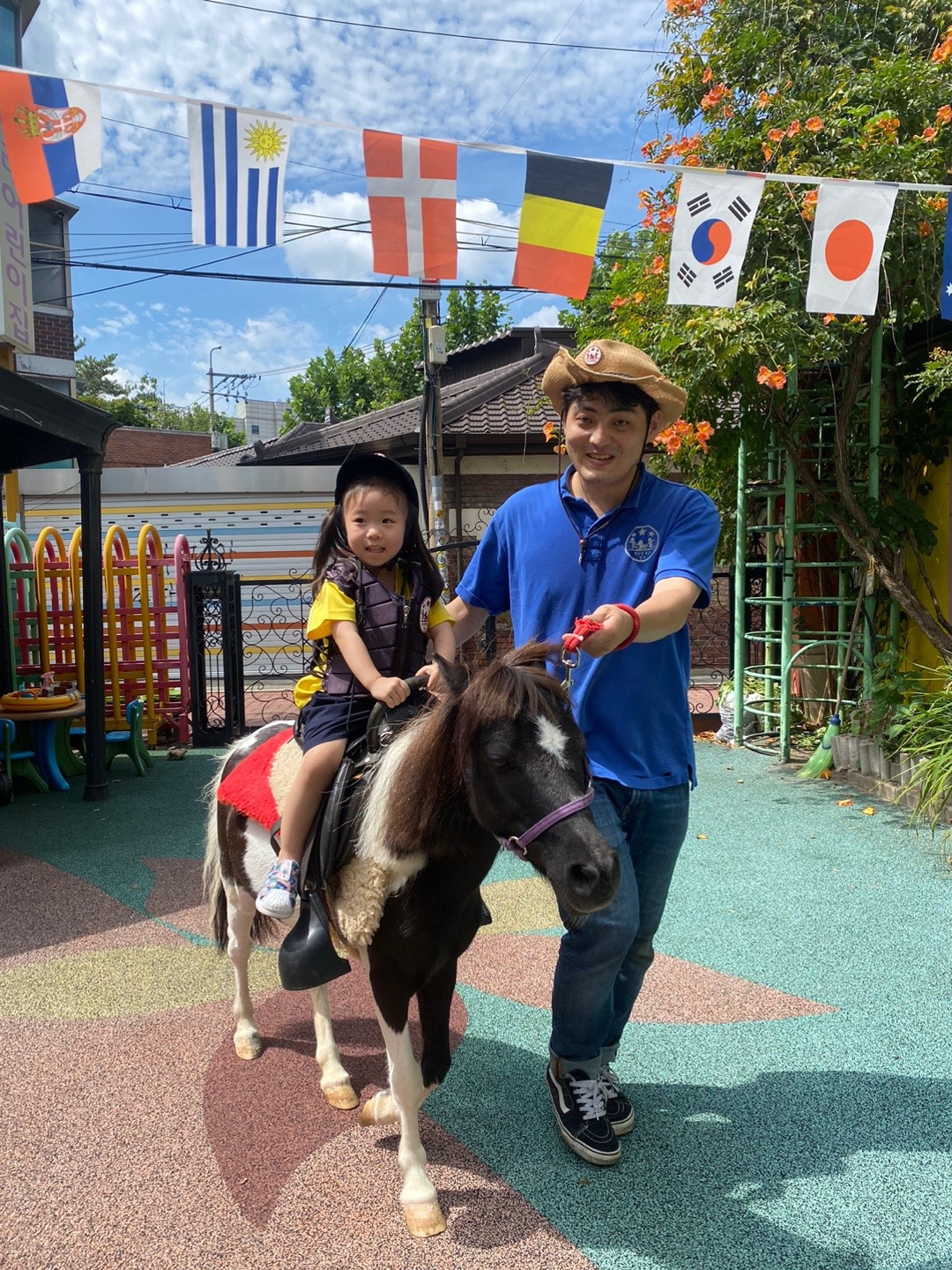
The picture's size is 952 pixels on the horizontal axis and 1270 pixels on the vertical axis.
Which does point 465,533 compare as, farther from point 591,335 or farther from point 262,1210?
point 262,1210

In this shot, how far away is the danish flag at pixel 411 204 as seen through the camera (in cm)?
446

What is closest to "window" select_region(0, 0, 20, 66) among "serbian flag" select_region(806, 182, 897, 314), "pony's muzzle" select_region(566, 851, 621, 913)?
"serbian flag" select_region(806, 182, 897, 314)

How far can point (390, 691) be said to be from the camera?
87.5 inches

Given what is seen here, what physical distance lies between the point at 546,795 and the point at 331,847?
78cm

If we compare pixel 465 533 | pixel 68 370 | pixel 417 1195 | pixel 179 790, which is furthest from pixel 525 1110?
pixel 68 370

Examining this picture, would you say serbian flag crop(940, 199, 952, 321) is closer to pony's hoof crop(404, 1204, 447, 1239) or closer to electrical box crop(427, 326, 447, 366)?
pony's hoof crop(404, 1204, 447, 1239)

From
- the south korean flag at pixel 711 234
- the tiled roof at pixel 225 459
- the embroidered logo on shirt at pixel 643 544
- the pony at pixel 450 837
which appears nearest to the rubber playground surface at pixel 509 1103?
the pony at pixel 450 837

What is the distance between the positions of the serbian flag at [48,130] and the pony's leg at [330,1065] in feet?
13.2

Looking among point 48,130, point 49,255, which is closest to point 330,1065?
point 48,130

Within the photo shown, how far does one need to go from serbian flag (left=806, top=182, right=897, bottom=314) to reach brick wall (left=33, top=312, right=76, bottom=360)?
19245mm

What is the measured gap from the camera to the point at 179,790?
22.8 ft

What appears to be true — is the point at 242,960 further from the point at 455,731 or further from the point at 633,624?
the point at 633,624

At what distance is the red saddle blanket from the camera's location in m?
2.67

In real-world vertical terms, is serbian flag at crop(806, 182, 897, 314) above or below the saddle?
→ above
